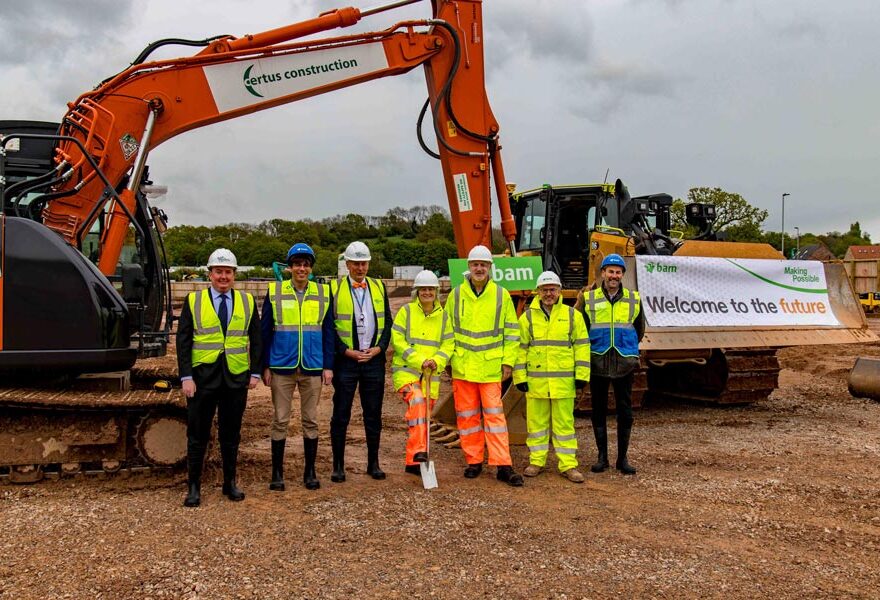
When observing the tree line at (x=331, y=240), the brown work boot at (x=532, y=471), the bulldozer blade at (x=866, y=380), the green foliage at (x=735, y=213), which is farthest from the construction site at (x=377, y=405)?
the tree line at (x=331, y=240)

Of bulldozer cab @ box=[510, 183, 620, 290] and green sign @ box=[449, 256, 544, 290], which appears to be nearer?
green sign @ box=[449, 256, 544, 290]

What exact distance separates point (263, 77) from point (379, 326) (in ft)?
8.88

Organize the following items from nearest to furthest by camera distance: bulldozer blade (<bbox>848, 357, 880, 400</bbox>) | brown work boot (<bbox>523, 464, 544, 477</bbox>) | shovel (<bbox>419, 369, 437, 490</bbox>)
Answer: shovel (<bbox>419, 369, 437, 490</bbox>)
brown work boot (<bbox>523, 464, 544, 477</bbox>)
bulldozer blade (<bbox>848, 357, 880, 400</bbox>)

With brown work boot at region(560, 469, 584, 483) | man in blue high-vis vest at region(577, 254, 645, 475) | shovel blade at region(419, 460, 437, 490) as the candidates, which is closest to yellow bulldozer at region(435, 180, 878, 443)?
man in blue high-vis vest at region(577, 254, 645, 475)

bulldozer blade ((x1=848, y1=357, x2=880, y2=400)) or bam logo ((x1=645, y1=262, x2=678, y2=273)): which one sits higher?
bam logo ((x1=645, y1=262, x2=678, y2=273))

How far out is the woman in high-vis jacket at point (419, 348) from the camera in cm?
570

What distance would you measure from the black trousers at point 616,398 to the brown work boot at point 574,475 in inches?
20.5

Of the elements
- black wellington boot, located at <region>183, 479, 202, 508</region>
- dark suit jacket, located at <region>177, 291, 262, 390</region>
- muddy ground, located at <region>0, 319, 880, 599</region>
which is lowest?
muddy ground, located at <region>0, 319, 880, 599</region>

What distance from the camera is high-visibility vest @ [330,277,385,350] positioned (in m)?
5.55

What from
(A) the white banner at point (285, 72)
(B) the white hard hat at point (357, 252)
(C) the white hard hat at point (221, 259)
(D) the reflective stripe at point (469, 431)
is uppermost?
(A) the white banner at point (285, 72)

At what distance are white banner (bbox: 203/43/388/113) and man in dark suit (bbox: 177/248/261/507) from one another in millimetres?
2225

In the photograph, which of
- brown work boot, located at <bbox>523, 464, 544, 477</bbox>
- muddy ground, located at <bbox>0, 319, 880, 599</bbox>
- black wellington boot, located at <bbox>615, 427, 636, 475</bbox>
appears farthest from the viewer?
black wellington boot, located at <bbox>615, 427, 636, 475</bbox>

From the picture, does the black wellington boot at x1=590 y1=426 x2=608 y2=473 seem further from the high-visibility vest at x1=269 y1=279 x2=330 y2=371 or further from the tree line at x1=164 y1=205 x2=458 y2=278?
the tree line at x1=164 y1=205 x2=458 y2=278

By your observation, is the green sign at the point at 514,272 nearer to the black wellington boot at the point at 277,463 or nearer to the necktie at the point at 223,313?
the black wellington boot at the point at 277,463
